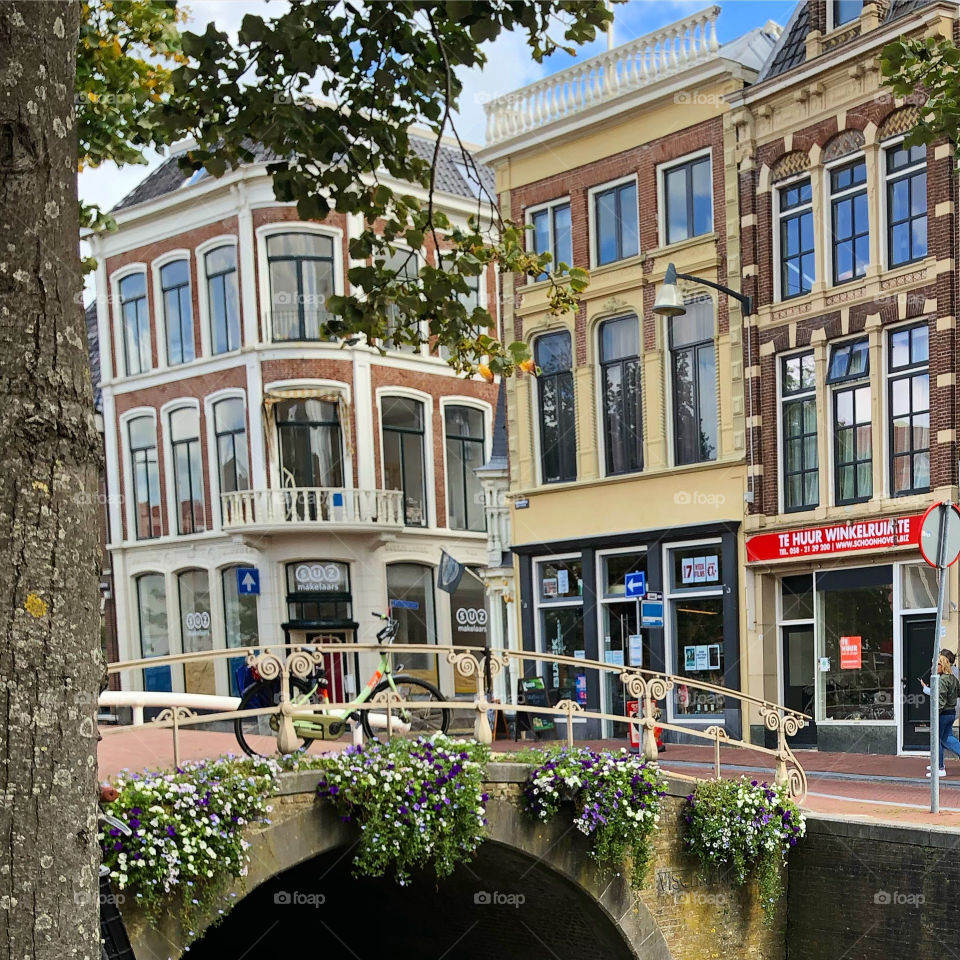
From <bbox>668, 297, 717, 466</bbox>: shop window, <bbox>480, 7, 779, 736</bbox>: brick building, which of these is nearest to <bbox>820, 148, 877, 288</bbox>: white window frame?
<bbox>480, 7, 779, 736</bbox>: brick building

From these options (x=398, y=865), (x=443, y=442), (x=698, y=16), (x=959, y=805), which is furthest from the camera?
(x=443, y=442)

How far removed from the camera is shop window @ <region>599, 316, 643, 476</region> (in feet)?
75.3

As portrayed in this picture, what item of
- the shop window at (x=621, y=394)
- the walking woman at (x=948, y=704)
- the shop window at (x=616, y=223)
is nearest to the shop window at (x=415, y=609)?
the shop window at (x=621, y=394)

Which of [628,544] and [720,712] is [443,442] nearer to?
[628,544]

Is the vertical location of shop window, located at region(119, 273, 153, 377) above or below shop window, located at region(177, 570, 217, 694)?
above

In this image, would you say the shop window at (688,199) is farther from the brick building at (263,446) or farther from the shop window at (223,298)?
the shop window at (223,298)

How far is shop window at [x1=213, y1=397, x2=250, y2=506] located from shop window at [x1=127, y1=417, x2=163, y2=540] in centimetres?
219

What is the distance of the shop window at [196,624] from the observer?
99.5 feet

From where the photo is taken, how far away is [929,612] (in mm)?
18641

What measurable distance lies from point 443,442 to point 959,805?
19541mm

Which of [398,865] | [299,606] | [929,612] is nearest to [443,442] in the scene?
[299,606]
